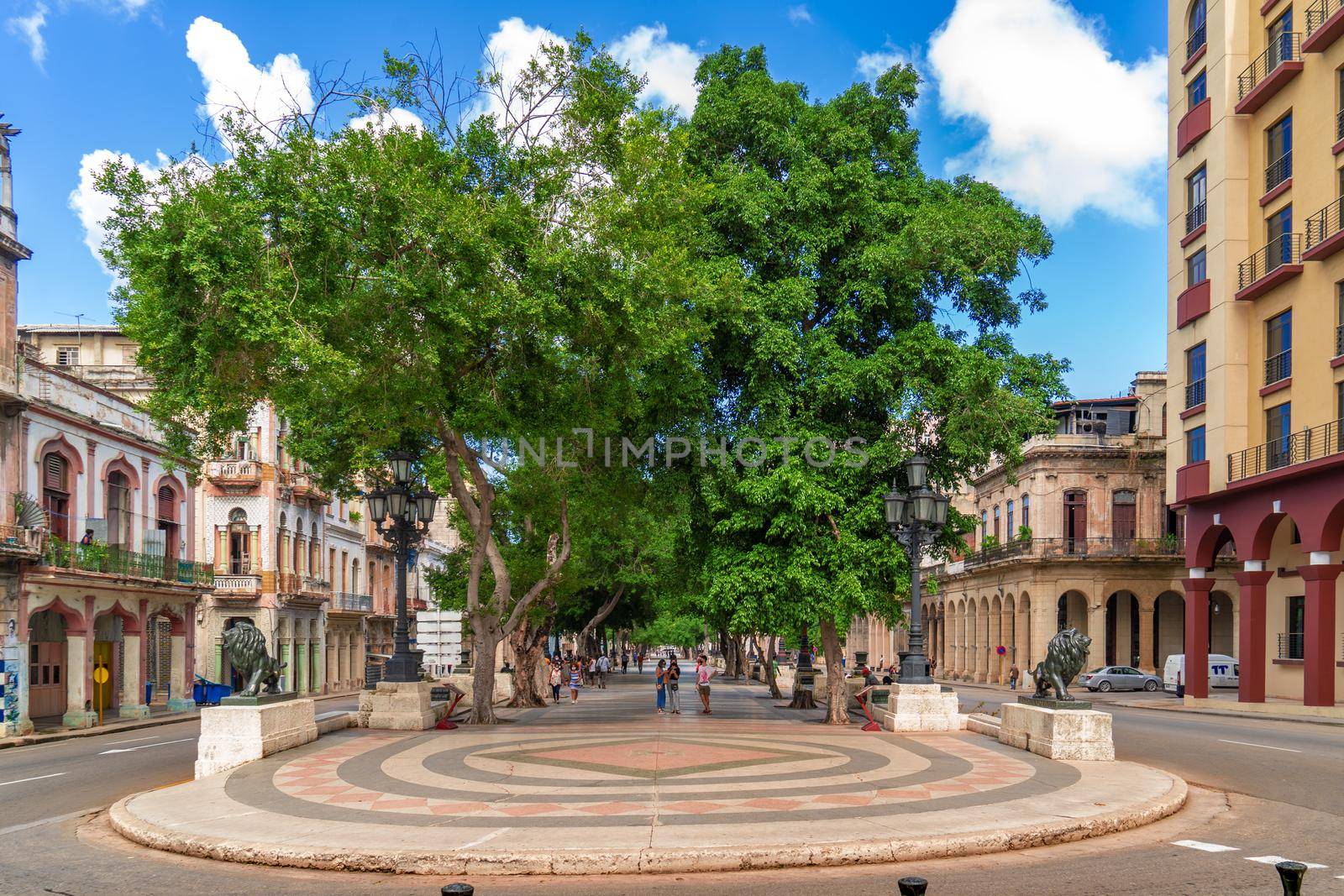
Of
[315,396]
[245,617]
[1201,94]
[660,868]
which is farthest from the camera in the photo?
[245,617]

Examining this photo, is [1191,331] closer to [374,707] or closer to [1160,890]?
[374,707]

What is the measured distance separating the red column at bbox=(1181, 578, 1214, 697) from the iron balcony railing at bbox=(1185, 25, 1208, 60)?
19.2 metres

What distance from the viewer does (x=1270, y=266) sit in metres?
36.1

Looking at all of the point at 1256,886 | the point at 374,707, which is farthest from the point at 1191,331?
the point at 1256,886

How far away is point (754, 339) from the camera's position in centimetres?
2348

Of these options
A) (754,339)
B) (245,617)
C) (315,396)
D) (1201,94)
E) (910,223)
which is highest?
(1201,94)

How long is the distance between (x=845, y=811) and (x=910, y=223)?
14.5 meters

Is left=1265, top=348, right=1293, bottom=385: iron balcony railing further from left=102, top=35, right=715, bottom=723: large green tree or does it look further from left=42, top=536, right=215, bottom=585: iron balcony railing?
left=42, top=536, right=215, bottom=585: iron balcony railing

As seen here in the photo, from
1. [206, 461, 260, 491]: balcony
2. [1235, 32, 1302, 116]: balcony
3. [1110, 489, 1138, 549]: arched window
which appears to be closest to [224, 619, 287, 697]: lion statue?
[1235, 32, 1302, 116]: balcony

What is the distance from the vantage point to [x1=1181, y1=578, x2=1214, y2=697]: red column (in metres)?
40.6

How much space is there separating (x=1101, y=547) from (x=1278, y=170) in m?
26.3

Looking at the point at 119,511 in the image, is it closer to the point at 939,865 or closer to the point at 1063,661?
the point at 1063,661

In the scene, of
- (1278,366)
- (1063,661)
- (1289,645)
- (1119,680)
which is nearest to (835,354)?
(1063,661)

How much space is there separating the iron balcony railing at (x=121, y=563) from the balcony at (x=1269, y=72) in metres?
38.7
